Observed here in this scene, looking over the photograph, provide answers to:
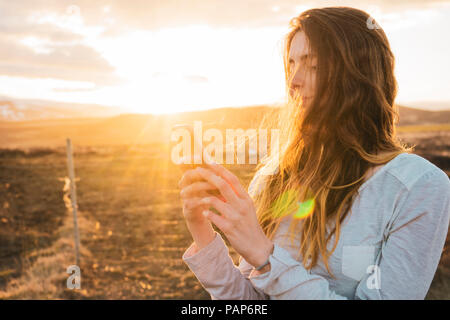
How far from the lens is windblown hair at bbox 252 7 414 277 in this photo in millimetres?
1458

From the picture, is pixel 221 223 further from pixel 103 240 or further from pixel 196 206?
pixel 103 240

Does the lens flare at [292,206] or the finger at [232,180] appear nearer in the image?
the finger at [232,180]

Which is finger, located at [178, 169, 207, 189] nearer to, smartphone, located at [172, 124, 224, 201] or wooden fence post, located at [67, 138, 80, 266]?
smartphone, located at [172, 124, 224, 201]

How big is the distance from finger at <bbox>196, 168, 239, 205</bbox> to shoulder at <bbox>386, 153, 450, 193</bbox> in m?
0.67

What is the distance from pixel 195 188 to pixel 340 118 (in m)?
0.77

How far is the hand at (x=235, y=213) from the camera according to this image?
1192mm

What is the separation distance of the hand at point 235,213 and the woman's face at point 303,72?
62 cm

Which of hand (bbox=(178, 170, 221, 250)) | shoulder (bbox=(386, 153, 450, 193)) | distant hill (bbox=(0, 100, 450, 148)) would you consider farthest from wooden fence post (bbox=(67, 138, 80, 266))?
distant hill (bbox=(0, 100, 450, 148))

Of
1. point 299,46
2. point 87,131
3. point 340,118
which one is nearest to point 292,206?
point 340,118

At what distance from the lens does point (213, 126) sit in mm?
1631

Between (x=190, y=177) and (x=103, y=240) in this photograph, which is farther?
(x=103, y=240)

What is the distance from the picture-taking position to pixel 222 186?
1.15 metres

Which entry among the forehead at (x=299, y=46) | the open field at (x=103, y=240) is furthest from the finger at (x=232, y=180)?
the open field at (x=103, y=240)

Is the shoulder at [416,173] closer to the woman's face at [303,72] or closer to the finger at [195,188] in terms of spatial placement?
the woman's face at [303,72]
